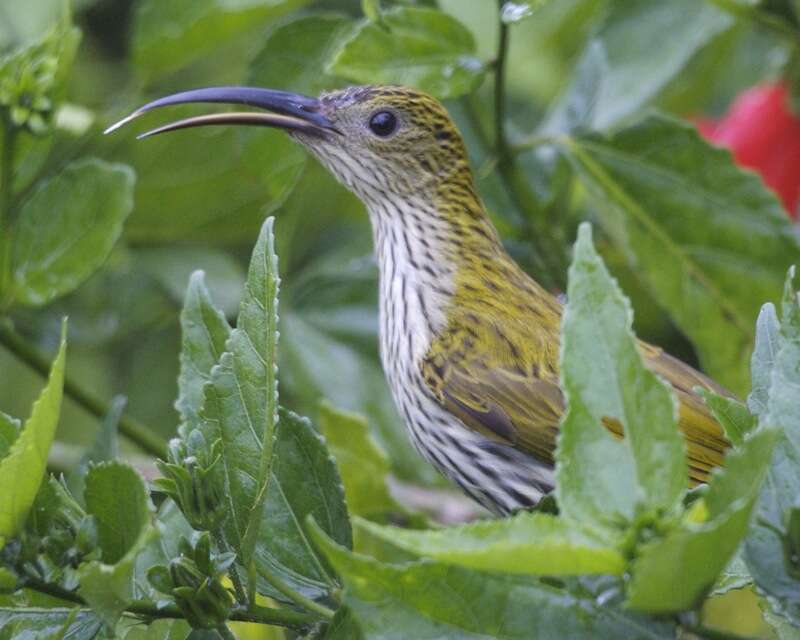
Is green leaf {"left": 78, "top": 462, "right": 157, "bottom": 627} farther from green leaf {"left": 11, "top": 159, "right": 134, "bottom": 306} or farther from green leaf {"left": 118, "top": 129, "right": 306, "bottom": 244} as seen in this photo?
green leaf {"left": 118, "top": 129, "right": 306, "bottom": 244}

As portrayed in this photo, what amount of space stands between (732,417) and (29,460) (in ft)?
3.08

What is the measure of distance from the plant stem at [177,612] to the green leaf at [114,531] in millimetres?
60

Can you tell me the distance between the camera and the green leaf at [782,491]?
1703mm

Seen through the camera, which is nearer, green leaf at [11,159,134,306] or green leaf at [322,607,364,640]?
green leaf at [322,607,364,640]

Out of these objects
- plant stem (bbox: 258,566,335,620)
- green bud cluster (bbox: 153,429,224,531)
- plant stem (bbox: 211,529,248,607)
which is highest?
green bud cluster (bbox: 153,429,224,531)

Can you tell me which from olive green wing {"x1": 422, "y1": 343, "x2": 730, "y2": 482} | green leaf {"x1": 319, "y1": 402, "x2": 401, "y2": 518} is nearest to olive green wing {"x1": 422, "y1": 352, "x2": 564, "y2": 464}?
olive green wing {"x1": 422, "y1": 343, "x2": 730, "y2": 482}

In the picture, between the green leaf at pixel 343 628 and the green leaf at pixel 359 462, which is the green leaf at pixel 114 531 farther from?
the green leaf at pixel 359 462

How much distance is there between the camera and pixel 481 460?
2.96 meters

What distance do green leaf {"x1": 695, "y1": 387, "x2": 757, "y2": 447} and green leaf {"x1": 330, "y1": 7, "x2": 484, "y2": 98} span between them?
1325 millimetres

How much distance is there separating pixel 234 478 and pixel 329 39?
1562 mm

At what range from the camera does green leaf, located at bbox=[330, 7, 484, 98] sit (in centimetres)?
291

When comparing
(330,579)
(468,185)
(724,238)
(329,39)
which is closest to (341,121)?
(329,39)

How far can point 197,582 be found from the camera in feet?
6.16

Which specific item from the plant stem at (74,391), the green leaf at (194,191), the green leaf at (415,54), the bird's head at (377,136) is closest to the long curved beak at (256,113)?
the bird's head at (377,136)
